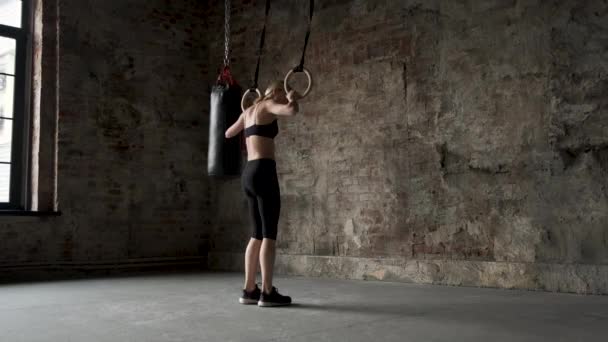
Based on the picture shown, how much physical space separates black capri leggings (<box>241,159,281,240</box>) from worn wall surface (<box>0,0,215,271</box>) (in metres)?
3.08

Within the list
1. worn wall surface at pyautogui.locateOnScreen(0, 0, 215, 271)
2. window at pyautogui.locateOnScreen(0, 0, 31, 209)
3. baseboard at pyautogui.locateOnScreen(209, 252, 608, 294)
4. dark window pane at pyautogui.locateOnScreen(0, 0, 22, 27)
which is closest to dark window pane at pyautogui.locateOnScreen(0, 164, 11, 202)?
window at pyautogui.locateOnScreen(0, 0, 31, 209)

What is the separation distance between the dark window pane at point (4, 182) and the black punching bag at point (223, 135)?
264cm

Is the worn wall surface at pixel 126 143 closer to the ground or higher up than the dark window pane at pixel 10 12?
closer to the ground

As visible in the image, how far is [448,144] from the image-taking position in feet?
18.3

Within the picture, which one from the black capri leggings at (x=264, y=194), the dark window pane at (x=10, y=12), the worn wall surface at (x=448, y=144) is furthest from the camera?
the dark window pane at (x=10, y=12)

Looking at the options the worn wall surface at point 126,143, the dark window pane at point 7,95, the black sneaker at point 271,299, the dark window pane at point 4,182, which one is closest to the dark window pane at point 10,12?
the worn wall surface at point 126,143

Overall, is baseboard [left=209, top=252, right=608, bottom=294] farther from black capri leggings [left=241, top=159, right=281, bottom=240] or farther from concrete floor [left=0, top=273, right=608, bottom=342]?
black capri leggings [left=241, top=159, right=281, bottom=240]

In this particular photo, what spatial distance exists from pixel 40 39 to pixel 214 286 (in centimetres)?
341

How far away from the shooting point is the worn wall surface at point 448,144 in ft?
15.9

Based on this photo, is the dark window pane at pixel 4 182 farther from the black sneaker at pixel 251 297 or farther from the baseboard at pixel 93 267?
the black sneaker at pixel 251 297

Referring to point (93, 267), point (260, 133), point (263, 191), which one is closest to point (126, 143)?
point (93, 267)

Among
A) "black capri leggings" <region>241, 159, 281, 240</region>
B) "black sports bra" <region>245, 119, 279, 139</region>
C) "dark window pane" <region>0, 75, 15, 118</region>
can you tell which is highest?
"dark window pane" <region>0, 75, 15, 118</region>

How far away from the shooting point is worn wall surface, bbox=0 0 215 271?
6574mm

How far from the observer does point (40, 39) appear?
654 centimetres
